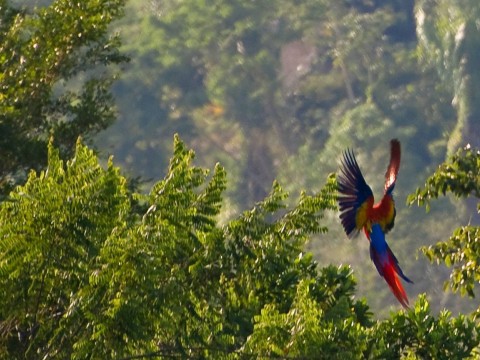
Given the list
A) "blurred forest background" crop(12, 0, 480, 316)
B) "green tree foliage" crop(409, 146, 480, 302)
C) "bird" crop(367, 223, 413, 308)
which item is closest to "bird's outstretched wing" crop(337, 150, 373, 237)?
"bird" crop(367, 223, 413, 308)

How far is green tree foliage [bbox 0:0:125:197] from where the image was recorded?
34.7ft

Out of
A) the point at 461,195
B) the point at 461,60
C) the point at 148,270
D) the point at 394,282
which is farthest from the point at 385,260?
the point at 461,60

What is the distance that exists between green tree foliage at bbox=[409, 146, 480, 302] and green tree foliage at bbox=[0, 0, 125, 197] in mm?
3411

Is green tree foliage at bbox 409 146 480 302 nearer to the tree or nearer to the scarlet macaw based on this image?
the scarlet macaw

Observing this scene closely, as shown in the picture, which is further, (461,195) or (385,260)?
(461,195)

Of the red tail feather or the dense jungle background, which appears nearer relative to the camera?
the dense jungle background

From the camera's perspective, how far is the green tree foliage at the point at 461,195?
8305 mm

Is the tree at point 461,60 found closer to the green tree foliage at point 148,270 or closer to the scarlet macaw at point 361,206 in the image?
the scarlet macaw at point 361,206

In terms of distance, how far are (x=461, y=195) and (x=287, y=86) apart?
41.8 metres

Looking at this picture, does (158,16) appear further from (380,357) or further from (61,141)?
(380,357)

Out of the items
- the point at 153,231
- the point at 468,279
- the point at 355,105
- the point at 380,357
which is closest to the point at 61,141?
the point at 468,279

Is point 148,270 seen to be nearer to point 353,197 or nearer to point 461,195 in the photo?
point 353,197

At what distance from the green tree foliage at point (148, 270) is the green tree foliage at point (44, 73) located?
4939 mm

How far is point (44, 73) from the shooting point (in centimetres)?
1116
